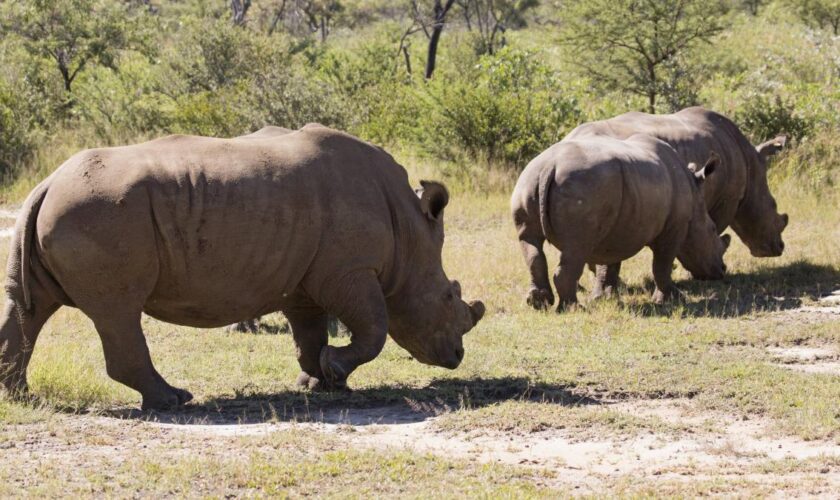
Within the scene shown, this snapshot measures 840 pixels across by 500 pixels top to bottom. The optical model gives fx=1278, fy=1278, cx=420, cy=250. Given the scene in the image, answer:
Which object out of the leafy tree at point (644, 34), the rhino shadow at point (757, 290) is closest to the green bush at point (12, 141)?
the leafy tree at point (644, 34)

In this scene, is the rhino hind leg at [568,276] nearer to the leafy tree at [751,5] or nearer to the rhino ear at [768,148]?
the rhino ear at [768,148]

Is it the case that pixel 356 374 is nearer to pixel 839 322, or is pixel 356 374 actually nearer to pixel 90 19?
pixel 839 322

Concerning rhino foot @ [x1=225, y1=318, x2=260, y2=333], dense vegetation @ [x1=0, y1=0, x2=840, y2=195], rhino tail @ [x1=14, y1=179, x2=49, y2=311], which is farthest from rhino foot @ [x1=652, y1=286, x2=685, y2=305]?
rhino tail @ [x1=14, y1=179, x2=49, y2=311]

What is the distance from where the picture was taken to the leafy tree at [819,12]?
36803mm

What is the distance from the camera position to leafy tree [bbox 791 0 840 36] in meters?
36.8

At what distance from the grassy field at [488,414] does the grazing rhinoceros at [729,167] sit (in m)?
2.48

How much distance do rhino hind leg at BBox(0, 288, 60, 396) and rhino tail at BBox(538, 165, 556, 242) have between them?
17.9 feet

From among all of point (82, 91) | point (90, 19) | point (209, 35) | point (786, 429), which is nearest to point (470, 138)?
point (209, 35)

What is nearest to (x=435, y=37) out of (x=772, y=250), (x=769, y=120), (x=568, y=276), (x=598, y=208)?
(x=769, y=120)

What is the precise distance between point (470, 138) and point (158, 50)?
38.1ft

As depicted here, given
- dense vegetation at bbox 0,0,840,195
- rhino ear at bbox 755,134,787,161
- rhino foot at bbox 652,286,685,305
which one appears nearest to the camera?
rhino foot at bbox 652,286,685,305

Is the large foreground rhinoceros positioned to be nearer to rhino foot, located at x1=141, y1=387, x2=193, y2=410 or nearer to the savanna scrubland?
rhino foot, located at x1=141, y1=387, x2=193, y2=410

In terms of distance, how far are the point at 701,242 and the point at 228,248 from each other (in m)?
6.96

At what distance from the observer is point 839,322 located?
1163 centimetres
